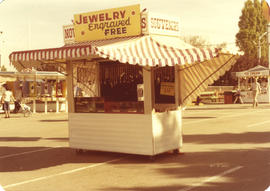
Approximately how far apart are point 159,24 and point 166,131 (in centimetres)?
249

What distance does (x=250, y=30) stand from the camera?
42438mm

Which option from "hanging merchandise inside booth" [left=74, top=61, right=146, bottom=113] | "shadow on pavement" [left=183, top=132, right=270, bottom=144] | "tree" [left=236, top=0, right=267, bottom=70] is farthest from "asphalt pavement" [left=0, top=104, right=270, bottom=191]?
"tree" [left=236, top=0, right=267, bottom=70]

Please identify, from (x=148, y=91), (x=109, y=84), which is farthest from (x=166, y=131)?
(x=109, y=84)

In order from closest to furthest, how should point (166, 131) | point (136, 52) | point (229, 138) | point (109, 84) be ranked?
1. point (136, 52)
2. point (166, 131)
3. point (109, 84)
4. point (229, 138)

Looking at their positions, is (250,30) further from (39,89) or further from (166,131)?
(166,131)

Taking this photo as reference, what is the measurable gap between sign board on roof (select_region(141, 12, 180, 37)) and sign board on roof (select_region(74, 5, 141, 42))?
159mm

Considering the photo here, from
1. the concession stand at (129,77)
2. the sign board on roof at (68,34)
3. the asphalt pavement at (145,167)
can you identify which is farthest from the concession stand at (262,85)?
the sign board on roof at (68,34)

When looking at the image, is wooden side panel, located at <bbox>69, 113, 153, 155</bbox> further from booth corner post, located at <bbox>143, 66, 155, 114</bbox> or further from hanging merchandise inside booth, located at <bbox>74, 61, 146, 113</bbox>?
hanging merchandise inside booth, located at <bbox>74, 61, 146, 113</bbox>

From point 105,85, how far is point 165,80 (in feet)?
6.02

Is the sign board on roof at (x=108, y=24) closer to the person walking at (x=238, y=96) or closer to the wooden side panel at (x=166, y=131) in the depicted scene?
the wooden side panel at (x=166, y=131)

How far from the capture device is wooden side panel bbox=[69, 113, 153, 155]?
28.5 ft

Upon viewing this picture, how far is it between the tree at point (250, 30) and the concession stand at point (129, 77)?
25.5 meters

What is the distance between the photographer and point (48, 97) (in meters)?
27.2

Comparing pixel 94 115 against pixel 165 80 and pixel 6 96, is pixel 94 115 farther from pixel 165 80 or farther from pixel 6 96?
pixel 6 96
